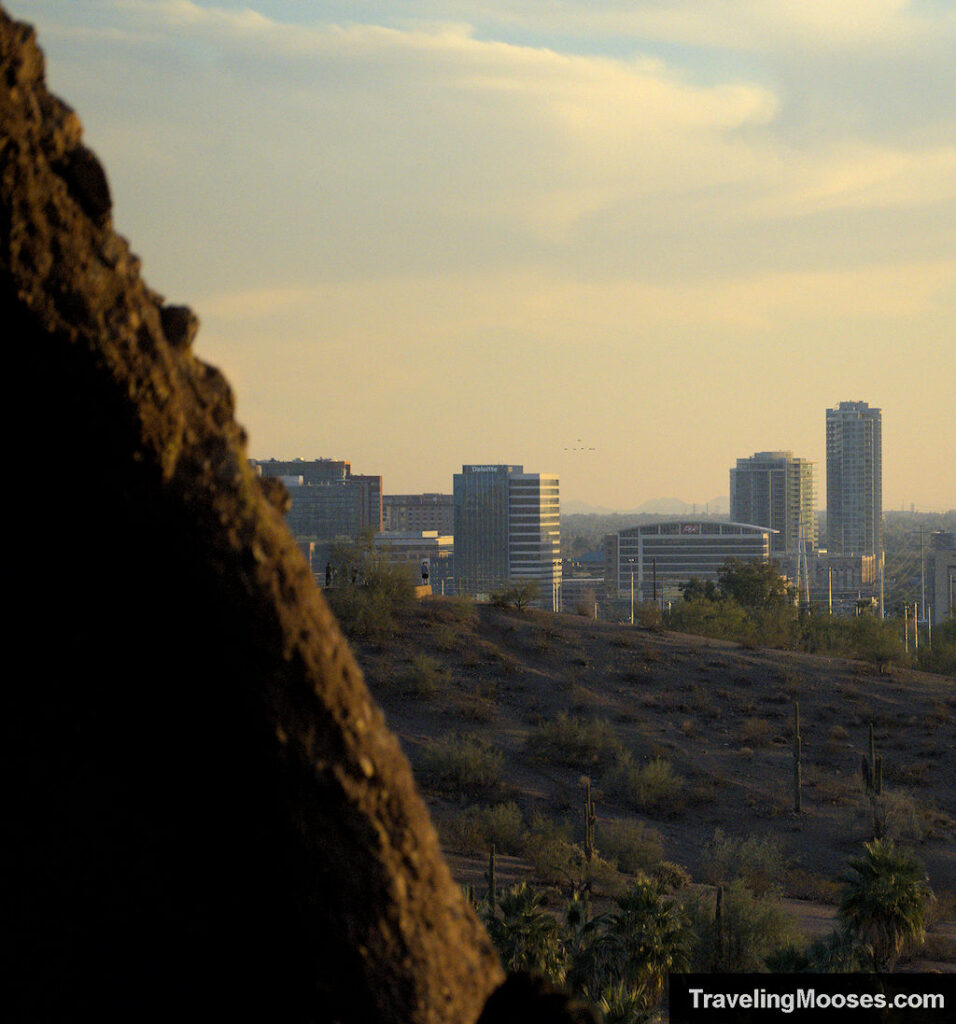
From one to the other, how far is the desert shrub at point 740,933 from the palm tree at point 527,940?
4.36m

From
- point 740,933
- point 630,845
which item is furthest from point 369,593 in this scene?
point 740,933

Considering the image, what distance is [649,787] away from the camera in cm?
3638

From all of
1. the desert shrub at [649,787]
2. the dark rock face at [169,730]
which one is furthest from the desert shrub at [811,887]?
the dark rock face at [169,730]

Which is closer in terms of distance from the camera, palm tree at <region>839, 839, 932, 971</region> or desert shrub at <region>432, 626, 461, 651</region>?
palm tree at <region>839, 839, 932, 971</region>

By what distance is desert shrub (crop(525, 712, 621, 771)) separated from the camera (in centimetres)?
3950

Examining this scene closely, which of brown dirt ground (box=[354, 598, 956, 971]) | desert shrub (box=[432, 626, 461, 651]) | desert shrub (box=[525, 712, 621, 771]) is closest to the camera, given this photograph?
brown dirt ground (box=[354, 598, 956, 971])

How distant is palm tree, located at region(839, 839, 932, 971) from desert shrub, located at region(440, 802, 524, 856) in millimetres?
13481

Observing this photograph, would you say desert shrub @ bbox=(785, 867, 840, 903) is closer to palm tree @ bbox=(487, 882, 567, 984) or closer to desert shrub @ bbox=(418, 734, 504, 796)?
desert shrub @ bbox=(418, 734, 504, 796)

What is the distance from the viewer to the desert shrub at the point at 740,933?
20969mm

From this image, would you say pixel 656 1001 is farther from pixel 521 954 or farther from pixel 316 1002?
pixel 316 1002

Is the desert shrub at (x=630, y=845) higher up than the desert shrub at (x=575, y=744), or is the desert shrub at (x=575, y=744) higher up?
the desert shrub at (x=575, y=744)

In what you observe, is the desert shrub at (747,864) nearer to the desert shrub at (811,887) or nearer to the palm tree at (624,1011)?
the desert shrub at (811,887)

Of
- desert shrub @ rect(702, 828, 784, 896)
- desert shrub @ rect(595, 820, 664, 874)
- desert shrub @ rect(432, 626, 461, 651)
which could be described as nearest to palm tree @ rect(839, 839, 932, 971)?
desert shrub @ rect(702, 828, 784, 896)

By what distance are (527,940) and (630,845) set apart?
46.9ft
